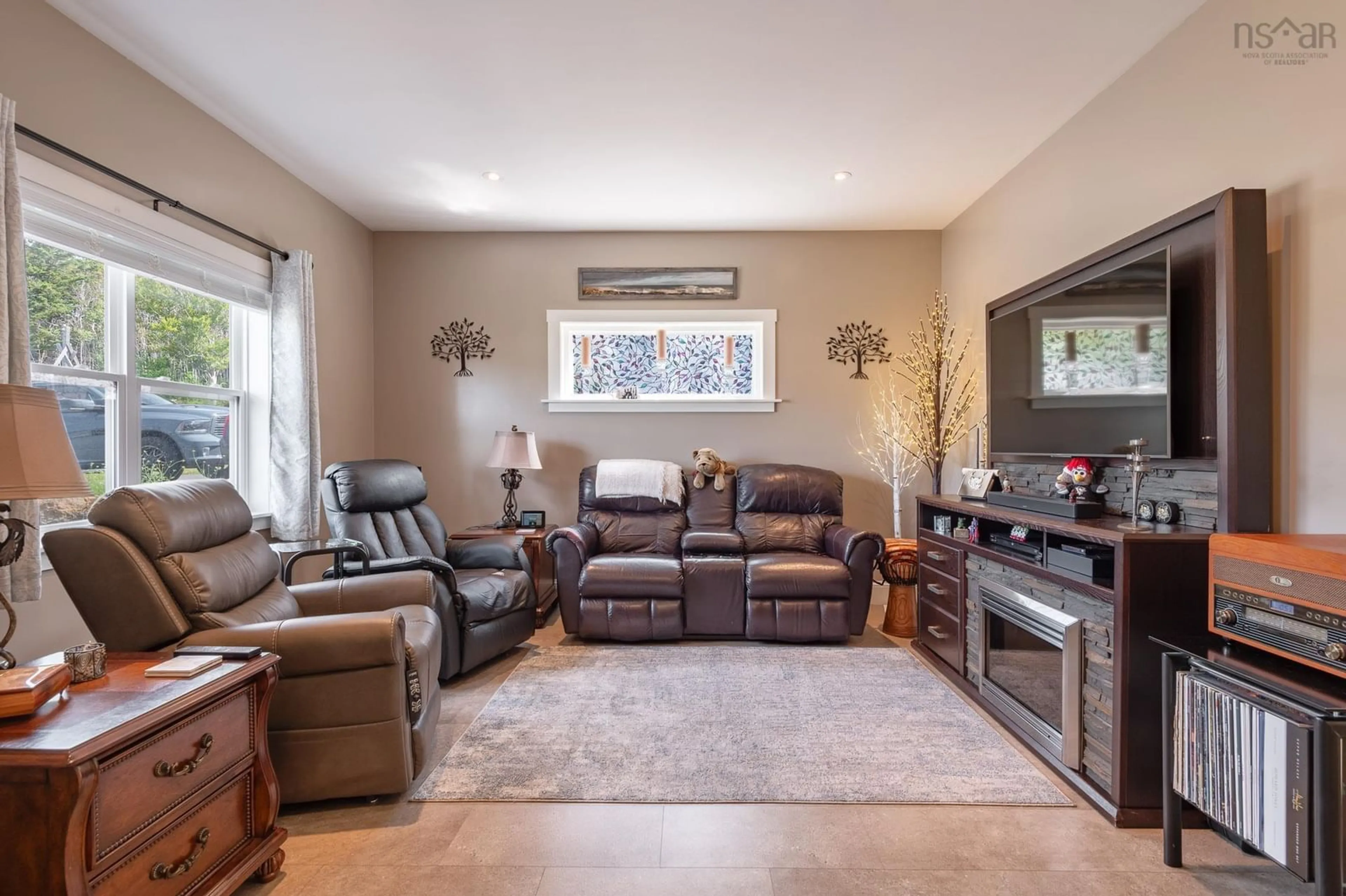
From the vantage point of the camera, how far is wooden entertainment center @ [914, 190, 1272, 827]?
1812 millimetres

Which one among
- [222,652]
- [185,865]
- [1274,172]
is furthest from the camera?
[1274,172]

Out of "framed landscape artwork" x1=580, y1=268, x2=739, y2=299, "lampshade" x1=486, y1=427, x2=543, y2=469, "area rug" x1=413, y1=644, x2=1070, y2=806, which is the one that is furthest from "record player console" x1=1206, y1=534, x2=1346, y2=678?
"lampshade" x1=486, y1=427, x2=543, y2=469

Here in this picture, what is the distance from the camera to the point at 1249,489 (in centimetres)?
181

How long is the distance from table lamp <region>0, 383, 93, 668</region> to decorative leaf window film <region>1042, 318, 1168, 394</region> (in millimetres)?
3087

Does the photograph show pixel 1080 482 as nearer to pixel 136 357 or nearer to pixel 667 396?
pixel 667 396

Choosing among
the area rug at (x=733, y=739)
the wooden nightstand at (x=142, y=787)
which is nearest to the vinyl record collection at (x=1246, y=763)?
the area rug at (x=733, y=739)

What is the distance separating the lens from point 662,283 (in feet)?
14.6

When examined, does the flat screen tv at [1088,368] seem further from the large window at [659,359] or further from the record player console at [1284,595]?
the large window at [659,359]

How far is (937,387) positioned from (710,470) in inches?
61.4

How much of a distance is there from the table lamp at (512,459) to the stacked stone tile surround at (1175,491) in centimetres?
298

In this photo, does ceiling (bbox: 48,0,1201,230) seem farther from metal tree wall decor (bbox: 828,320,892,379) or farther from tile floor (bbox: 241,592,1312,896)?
tile floor (bbox: 241,592,1312,896)

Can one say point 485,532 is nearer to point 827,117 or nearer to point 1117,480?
point 827,117

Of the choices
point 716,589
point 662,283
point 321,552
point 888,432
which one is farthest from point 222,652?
point 888,432

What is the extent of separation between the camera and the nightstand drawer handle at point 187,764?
4.44ft
